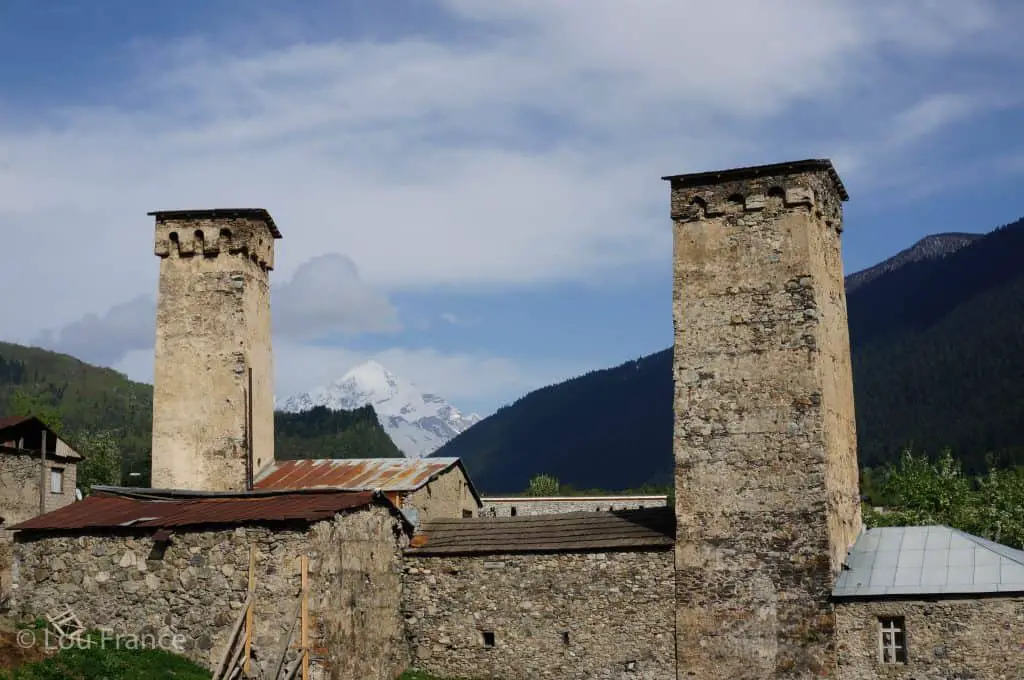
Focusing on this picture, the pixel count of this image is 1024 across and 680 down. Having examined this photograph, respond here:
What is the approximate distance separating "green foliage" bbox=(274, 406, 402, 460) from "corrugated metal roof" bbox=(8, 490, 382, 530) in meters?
118

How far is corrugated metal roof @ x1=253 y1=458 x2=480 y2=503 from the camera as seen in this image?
29797 mm

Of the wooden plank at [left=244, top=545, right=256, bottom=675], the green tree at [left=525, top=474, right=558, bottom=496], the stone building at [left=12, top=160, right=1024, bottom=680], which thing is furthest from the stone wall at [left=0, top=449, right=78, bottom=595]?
the green tree at [left=525, top=474, right=558, bottom=496]

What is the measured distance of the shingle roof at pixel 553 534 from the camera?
2461cm

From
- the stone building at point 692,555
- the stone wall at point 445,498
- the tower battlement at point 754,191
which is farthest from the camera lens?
the stone wall at point 445,498

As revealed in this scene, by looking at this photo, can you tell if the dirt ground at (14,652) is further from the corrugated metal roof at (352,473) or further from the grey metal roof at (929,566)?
the grey metal roof at (929,566)

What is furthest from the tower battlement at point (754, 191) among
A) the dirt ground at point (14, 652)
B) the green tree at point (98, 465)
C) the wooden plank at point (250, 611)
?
the green tree at point (98, 465)

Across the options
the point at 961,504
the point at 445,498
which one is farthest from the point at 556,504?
the point at 445,498

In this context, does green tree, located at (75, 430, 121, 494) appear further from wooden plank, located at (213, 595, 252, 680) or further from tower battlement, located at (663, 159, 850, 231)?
tower battlement, located at (663, 159, 850, 231)

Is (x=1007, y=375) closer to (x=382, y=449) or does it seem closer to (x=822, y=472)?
(x=382, y=449)

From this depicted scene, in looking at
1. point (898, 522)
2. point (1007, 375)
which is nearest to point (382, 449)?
point (1007, 375)

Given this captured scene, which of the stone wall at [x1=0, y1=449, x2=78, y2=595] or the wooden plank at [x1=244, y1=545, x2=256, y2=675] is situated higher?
the stone wall at [x1=0, y1=449, x2=78, y2=595]

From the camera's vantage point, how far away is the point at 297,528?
2134 cm

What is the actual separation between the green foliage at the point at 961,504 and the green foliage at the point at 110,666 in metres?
29.5

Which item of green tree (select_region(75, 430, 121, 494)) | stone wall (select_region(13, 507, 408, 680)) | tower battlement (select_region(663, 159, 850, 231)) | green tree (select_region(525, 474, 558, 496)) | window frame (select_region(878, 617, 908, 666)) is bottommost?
window frame (select_region(878, 617, 908, 666))
